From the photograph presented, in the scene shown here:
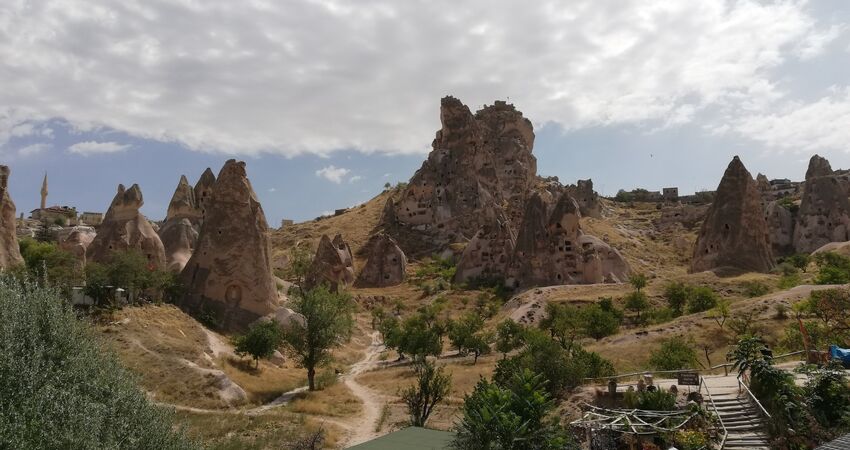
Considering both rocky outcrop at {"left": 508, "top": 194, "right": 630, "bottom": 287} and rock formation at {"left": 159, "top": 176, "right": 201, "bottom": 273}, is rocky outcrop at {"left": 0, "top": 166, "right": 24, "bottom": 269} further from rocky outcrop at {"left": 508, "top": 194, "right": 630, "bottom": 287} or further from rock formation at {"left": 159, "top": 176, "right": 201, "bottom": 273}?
rocky outcrop at {"left": 508, "top": 194, "right": 630, "bottom": 287}

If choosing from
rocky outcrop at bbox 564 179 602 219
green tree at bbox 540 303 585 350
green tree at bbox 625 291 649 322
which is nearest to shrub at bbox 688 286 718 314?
green tree at bbox 625 291 649 322

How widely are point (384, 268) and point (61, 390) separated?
160ft

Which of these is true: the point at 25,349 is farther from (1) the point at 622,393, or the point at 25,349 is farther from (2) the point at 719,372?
(2) the point at 719,372

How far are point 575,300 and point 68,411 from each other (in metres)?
32.4

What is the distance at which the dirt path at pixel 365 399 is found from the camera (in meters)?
21.3

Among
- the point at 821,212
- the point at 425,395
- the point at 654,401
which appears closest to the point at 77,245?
the point at 425,395

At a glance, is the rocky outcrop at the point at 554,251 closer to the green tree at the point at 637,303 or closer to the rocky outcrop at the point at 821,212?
the green tree at the point at 637,303

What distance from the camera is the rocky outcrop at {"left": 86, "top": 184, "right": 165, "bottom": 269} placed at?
3466cm

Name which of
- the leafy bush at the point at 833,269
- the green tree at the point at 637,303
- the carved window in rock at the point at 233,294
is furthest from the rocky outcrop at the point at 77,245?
the leafy bush at the point at 833,269

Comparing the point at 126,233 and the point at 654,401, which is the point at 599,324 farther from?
the point at 126,233

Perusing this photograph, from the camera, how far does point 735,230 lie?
42438 millimetres

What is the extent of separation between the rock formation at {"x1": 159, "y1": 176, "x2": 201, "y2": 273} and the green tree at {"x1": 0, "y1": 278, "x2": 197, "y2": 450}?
25.1 meters

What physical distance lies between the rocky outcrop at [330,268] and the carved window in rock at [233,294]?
19.2 meters

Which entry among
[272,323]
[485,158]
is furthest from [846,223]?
[272,323]
